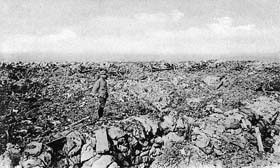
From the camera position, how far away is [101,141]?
546cm

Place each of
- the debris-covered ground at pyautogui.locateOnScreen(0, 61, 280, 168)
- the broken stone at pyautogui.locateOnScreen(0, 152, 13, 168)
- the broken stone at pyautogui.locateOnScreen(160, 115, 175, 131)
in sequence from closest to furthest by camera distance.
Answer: the broken stone at pyautogui.locateOnScreen(0, 152, 13, 168) → the debris-covered ground at pyautogui.locateOnScreen(0, 61, 280, 168) → the broken stone at pyautogui.locateOnScreen(160, 115, 175, 131)

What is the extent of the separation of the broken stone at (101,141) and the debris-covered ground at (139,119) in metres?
0.02

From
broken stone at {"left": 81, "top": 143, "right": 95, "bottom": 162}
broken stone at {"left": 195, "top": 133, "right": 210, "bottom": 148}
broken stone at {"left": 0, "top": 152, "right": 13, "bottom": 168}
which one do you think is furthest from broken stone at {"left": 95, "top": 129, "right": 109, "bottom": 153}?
broken stone at {"left": 195, "top": 133, "right": 210, "bottom": 148}

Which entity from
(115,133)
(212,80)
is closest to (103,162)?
(115,133)

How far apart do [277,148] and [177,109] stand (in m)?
2.58

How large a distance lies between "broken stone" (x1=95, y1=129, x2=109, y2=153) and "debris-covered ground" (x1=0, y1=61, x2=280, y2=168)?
0.02 metres

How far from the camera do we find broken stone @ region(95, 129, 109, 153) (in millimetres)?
5324

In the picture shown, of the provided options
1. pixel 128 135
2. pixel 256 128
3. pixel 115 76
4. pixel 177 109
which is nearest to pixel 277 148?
pixel 256 128

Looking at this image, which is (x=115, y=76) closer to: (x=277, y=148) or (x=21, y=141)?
(x=21, y=141)

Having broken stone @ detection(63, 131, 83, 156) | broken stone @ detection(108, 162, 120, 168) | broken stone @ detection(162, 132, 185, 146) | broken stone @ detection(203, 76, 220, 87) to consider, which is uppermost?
broken stone @ detection(203, 76, 220, 87)

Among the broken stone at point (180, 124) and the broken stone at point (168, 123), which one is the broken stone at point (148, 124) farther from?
the broken stone at point (180, 124)

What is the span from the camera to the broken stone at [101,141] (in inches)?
210

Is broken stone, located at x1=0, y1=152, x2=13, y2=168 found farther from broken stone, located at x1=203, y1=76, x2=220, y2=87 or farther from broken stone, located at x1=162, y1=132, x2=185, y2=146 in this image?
broken stone, located at x1=203, y1=76, x2=220, y2=87

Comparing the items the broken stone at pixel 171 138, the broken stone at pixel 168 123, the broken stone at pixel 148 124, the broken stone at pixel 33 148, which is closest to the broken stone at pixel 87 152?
the broken stone at pixel 33 148
